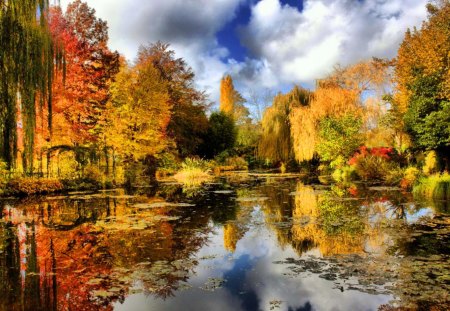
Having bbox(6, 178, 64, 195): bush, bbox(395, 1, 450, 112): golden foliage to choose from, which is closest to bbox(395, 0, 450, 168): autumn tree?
bbox(395, 1, 450, 112): golden foliage

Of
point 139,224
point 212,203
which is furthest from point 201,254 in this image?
point 212,203

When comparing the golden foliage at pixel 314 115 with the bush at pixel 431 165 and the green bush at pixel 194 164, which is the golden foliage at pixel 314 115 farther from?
A: the green bush at pixel 194 164

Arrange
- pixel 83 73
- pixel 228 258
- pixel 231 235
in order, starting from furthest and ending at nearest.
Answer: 1. pixel 83 73
2. pixel 231 235
3. pixel 228 258

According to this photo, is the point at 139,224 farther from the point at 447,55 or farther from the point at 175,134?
the point at 175,134

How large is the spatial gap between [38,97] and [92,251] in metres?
3.94

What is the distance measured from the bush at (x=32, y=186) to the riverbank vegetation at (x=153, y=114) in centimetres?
5

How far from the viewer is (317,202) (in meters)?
13.1

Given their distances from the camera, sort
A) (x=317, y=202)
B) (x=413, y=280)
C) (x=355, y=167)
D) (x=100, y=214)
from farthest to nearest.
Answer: (x=355, y=167) < (x=317, y=202) < (x=100, y=214) < (x=413, y=280)

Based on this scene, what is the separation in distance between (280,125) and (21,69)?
843 inches

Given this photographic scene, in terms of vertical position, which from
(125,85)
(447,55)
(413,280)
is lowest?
(413,280)

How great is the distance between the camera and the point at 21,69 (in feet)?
26.8

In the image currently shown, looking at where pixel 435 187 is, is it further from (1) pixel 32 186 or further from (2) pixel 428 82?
(1) pixel 32 186

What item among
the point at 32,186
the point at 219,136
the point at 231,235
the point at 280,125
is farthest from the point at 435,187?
the point at 219,136

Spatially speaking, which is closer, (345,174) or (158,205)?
(158,205)
